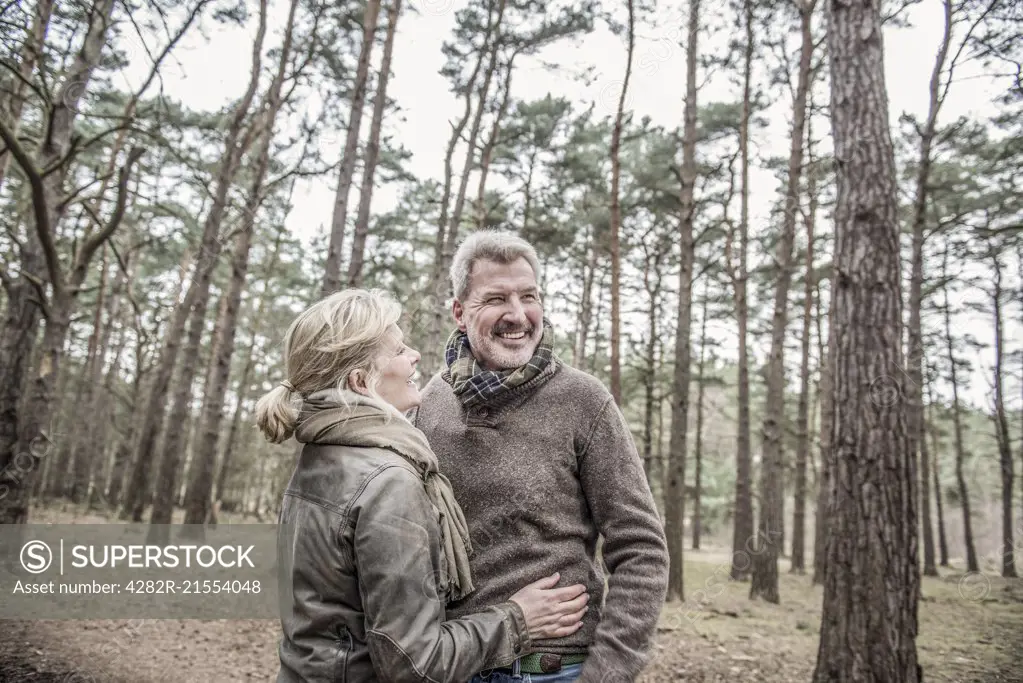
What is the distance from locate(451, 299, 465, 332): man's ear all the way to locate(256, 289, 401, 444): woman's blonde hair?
544 millimetres

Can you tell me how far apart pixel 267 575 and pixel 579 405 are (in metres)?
8.14

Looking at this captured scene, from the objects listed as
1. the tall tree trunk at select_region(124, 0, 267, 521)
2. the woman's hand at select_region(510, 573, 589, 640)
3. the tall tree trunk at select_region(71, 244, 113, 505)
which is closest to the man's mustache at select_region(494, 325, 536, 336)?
the woman's hand at select_region(510, 573, 589, 640)

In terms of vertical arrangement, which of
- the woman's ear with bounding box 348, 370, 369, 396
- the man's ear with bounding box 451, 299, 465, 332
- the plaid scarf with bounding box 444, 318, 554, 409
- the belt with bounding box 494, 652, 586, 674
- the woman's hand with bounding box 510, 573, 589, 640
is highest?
the man's ear with bounding box 451, 299, 465, 332

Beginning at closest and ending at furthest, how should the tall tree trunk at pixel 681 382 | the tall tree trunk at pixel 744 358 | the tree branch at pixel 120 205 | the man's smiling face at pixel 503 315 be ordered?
1. the man's smiling face at pixel 503 315
2. the tree branch at pixel 120 205
3. the tall tree trunk at pixel 681 382
4. the tall tree trunk at pixel 744 358

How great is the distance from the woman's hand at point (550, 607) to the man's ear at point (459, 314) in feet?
3.21

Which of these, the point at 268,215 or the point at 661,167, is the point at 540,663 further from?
the point at 268,215

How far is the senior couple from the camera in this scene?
139cm

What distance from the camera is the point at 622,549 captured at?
1766 mm

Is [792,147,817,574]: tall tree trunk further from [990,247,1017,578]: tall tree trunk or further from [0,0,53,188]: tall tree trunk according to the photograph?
[0,0,53,188]: tall tree trunk

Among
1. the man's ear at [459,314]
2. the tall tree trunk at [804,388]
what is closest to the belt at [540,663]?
the man's ear at [459,314]

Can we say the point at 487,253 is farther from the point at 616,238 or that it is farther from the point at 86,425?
the point at 86,425

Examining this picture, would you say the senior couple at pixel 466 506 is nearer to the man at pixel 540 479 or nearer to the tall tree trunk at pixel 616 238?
the man at pixel 540 479

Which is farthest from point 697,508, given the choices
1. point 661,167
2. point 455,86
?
point 455,86

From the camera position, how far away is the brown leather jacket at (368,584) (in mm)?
1321
